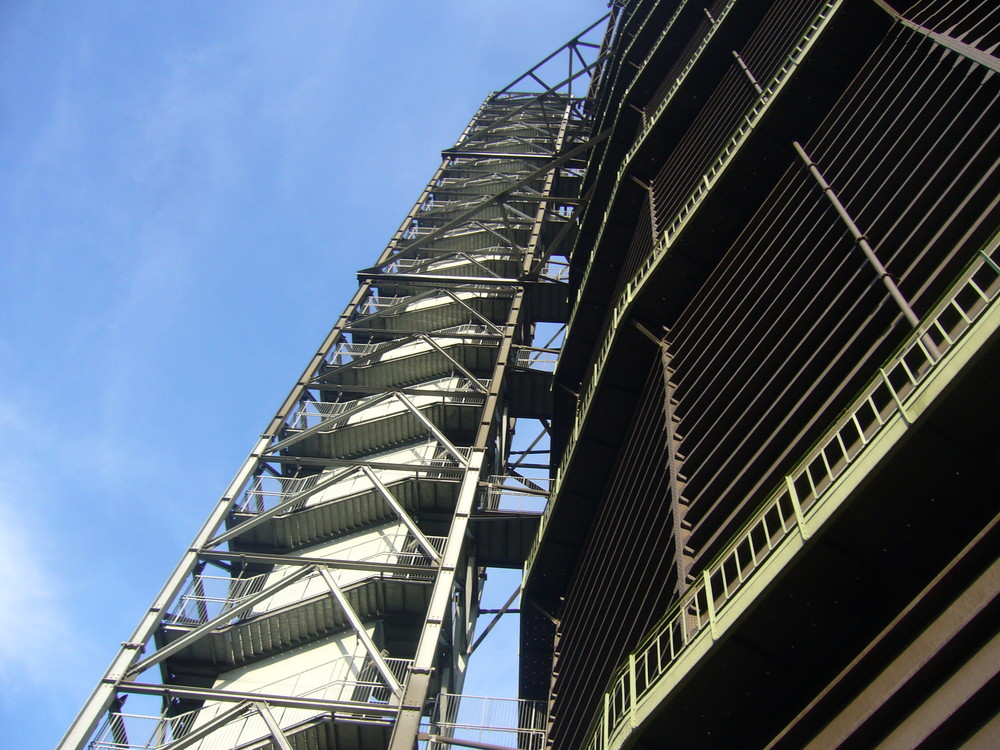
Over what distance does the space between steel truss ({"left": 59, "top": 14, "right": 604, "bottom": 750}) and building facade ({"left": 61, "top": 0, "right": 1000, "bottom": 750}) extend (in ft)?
0.28

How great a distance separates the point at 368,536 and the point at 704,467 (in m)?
11.2

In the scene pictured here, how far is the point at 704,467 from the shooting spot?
29.5ft

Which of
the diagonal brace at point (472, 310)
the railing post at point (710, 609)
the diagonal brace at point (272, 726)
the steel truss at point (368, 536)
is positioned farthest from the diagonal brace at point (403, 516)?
the railing post at point (710, 609)

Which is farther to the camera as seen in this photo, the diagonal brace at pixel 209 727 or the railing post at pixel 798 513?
the diagonal brace at pixel 209 727

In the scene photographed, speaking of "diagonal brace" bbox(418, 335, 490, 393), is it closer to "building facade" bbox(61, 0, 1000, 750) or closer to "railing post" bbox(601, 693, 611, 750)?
"building facade" bbox(61, 0, 1000, 750)

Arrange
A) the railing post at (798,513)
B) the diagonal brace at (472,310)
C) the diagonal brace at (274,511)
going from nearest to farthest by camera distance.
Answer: the railing post at (798,513)
the diagonal brace at (274,511)
the diagonal brace at (472,310)

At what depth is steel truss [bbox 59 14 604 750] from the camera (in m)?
13.7

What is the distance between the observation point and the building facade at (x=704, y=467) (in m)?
5.61

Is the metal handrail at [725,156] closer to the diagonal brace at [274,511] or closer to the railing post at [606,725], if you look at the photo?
the railing post at [606,725]

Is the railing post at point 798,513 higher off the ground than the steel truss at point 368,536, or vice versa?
the steel truss at point 368,536

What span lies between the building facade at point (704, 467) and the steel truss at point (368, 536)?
0.28ft

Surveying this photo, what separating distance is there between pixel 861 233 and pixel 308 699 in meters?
10.4

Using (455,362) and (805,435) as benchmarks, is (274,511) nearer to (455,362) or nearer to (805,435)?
(455,362)

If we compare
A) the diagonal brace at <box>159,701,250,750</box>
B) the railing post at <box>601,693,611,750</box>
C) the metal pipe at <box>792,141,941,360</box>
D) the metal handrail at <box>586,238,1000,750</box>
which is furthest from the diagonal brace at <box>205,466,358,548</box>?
the metal pipe at <box>792,141,941,360</box>
